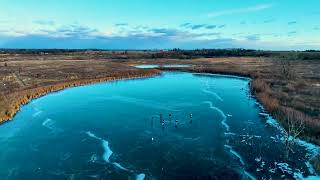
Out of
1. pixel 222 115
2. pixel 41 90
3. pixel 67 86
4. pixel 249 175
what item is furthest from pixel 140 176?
pixel 67 86

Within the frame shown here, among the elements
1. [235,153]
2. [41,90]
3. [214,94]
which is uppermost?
[235,153]

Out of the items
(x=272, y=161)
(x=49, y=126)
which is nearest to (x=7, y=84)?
(x=49, y=126)

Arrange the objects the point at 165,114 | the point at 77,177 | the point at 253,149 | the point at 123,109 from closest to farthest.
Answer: the point at 77,177 → the point at 253,149 → the point at 165,114 → the point at 123,109

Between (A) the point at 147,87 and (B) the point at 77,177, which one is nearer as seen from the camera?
(B) the point at 77,177

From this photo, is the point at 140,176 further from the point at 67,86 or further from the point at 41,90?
the point at 67,86

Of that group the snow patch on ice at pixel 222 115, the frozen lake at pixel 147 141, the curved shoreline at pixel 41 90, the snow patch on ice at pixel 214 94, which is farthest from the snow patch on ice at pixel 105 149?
the snow patch on ice at pixel 214 94

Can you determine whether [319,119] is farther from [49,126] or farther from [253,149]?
[49,126]
